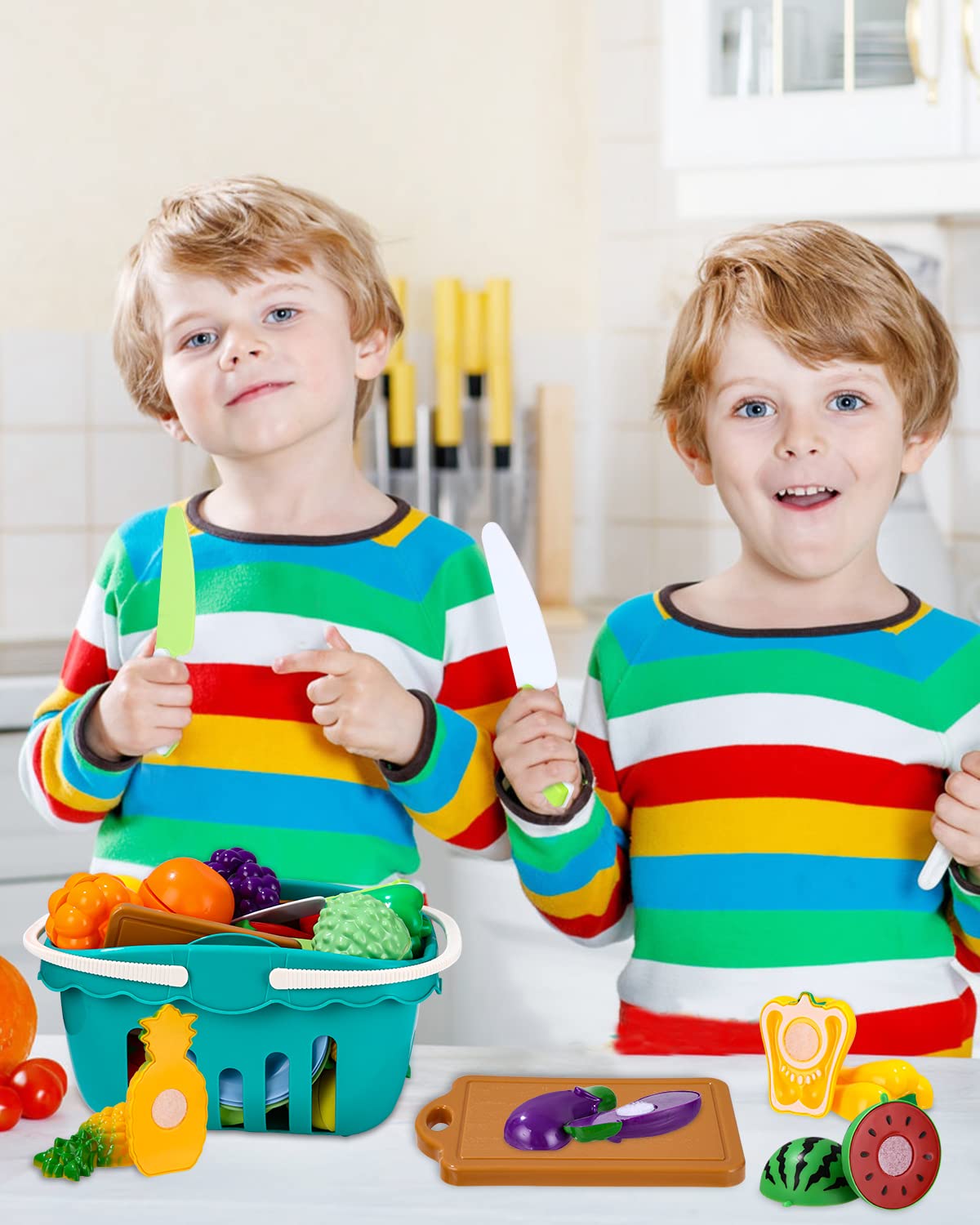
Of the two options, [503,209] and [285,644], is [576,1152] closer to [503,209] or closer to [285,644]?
[285,644]

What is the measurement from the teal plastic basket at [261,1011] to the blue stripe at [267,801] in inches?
9.9

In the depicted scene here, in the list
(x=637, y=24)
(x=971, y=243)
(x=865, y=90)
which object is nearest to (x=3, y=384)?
(x=637, y=24)

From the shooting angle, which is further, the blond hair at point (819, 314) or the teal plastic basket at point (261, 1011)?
the blond hair at point (819, 314)

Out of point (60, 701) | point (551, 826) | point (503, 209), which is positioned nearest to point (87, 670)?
point (60, 701)

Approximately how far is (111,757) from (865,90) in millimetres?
1233

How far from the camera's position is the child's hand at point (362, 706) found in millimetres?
812

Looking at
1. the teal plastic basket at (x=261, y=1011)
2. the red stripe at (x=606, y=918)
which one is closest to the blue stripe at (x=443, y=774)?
the red stripe at (x=606, y=918)

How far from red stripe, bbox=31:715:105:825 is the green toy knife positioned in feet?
0.70

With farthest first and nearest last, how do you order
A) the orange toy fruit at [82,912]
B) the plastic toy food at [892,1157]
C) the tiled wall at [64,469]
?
the tiled wall at [64,469]
the orange toy fruit at [82,912]
the plastic toy food at [892,1157]

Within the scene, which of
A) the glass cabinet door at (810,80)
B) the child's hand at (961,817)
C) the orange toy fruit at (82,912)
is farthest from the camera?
the glass cabinet door at (810,80)

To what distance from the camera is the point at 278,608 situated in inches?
35.7

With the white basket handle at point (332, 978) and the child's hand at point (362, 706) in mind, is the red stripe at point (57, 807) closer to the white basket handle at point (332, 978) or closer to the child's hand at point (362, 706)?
the child's hand at point (362, 706)

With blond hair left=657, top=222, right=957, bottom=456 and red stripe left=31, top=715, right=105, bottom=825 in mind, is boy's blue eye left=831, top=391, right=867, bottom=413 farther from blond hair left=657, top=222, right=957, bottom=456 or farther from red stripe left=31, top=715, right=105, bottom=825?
red stripe left=31, top=715, right=105, bottom=825

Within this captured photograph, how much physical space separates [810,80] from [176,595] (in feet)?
4.05
